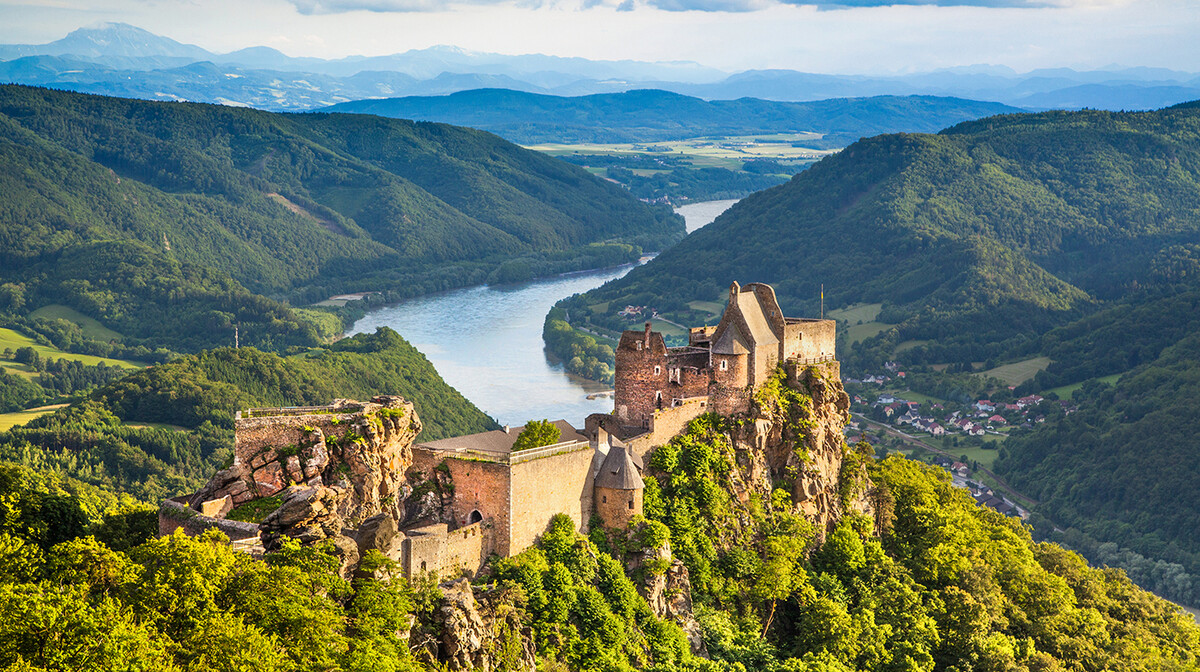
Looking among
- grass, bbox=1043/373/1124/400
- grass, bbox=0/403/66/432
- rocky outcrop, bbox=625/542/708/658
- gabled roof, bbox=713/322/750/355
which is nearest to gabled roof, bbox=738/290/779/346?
gabled roof, bbox=713/322/750/355

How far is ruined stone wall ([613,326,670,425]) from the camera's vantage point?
66.6 meters

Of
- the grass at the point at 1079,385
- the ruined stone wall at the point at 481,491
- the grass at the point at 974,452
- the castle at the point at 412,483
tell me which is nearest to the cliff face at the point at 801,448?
the castle at the point at 412,483

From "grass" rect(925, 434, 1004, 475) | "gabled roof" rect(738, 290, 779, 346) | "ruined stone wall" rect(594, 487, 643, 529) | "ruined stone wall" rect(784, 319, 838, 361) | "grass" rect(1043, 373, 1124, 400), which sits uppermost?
"gabled roof" rect(738, 290, 779, 346)

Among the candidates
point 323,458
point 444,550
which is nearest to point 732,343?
point 444,550

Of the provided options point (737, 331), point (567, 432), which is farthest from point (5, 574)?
point (737, 331)

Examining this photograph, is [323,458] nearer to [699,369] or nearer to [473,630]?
[473,630]

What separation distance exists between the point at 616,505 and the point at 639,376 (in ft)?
37.1

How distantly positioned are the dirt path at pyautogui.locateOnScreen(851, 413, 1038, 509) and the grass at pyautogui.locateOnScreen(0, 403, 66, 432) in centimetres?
10932

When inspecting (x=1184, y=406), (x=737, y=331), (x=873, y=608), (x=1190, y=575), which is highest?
(x=737, y=331)

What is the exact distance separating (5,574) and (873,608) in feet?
134

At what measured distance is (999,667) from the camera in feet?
215

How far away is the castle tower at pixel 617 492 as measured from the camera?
56844mm

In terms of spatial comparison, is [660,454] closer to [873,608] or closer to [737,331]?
[737,331]

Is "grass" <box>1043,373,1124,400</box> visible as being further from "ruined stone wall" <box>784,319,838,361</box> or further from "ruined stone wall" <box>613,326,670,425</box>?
"ruined stone wall" <box>613,326,670,425</box>
